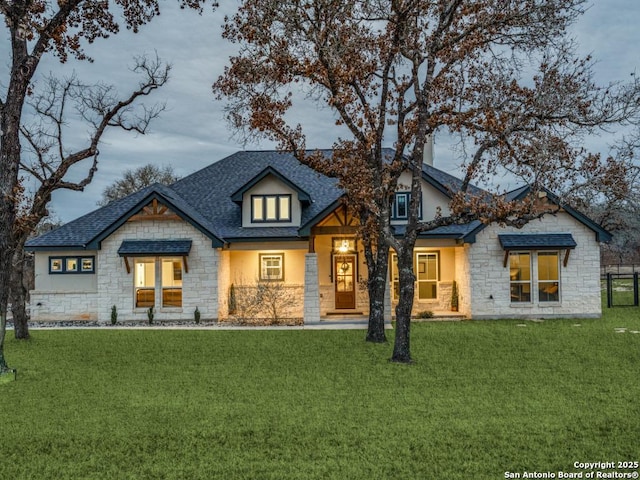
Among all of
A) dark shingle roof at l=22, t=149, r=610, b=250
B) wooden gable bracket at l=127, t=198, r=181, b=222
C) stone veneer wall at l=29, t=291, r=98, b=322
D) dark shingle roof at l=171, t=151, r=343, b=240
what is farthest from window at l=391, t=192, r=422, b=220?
stone veneer wall at l=29, t=291, r=98, b=322

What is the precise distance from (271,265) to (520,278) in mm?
9826

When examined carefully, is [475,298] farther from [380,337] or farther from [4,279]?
[4,279]

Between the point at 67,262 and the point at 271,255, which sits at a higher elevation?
the point at 271,255

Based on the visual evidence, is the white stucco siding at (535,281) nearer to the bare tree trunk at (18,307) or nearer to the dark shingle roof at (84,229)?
the dark shingle roof at (84,229)

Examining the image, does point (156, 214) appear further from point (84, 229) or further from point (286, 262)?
point (286, 262)

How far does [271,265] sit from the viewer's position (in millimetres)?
21578

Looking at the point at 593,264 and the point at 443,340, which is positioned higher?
the point at 593,264

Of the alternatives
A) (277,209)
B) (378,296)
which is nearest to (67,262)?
(277,209)

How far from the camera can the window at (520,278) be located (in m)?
19.7

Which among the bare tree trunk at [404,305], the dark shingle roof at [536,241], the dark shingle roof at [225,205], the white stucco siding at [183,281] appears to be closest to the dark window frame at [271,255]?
the dark shingle roof at [225,205]

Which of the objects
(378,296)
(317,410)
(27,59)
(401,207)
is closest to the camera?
(317,410)

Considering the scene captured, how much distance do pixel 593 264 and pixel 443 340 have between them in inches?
345

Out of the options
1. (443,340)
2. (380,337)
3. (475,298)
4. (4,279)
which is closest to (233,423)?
(4,279)

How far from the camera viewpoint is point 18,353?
13.0 meters
